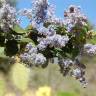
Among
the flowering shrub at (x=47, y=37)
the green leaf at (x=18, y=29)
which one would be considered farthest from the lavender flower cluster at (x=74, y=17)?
the green leaf at (x=18, y=29)

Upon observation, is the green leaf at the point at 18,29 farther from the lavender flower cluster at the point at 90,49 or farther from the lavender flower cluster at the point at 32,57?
the lavender flower cluster at the point at 90,49

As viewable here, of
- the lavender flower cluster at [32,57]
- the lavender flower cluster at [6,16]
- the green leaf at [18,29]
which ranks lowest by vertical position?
the lavender flower cluster at [32,57]

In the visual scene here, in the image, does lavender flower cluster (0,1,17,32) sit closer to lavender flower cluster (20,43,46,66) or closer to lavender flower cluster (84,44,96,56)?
lavender flower cluster (20,43,46,66)

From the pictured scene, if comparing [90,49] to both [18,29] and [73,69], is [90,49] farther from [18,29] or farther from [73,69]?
[18,29]

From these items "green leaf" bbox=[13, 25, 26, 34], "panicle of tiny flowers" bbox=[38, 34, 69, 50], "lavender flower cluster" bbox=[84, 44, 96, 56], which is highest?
"green leaf" bbox=[13, 25, 26, 34]

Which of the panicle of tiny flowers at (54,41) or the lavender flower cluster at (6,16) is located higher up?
the lavender flower cluster at (6,16)

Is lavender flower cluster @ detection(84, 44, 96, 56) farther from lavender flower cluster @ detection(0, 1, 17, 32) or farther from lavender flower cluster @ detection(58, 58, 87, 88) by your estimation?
lavender flower cluster @ detection(0, 1, 17, 32)

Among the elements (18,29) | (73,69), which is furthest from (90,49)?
(18,29)

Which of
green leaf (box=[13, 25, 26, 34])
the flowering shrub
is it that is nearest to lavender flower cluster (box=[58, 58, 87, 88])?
the flowering shrub

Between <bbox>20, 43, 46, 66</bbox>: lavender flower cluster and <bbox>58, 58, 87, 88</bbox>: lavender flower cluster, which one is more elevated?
<bbox>20, 43, 46, 66</bbox>: lavender flower cluster
